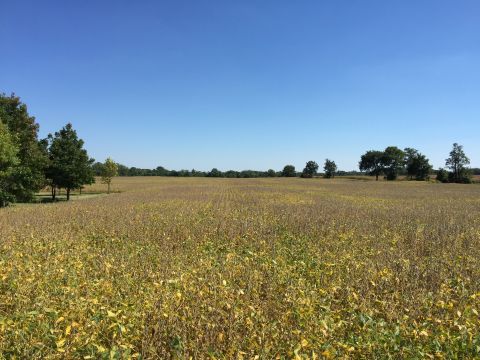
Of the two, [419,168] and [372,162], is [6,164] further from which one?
[372,162]

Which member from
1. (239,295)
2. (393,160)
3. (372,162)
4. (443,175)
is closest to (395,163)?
(393,160)

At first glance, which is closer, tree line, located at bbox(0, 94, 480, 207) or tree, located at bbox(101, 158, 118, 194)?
tree line, located at bbox(0, 94, 480, 207)

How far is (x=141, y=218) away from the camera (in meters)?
13.2

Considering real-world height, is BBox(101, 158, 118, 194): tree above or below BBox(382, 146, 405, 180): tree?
below

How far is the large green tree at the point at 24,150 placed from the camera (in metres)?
26.2

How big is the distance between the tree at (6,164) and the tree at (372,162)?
369 ft

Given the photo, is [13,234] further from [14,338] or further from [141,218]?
[14,338]

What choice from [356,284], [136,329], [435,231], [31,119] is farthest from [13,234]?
[31,119]

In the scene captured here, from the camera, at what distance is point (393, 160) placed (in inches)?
4503

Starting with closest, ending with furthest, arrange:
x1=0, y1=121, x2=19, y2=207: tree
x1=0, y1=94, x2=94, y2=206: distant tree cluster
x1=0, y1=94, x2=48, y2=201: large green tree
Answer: x1=0, y1=121, x2=19, y2=207: tree → x1=0, y1=94, x2=48, y2=201: large green tree → x1=0, y1=94, x2=94, y2=206: distant tree cluster

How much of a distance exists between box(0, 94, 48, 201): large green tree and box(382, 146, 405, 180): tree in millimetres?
104716

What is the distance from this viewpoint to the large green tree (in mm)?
26206

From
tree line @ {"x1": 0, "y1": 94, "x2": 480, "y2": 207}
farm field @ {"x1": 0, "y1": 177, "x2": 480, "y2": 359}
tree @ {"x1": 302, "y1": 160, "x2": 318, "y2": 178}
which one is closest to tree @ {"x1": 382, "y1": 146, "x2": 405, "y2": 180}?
tree @ {"x1": 302, "y1": 160, "x2": 318, "y2": 178}

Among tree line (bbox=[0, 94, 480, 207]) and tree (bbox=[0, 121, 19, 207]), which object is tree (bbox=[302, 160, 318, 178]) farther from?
tree (bbox=[0, 121, 19, 207])
